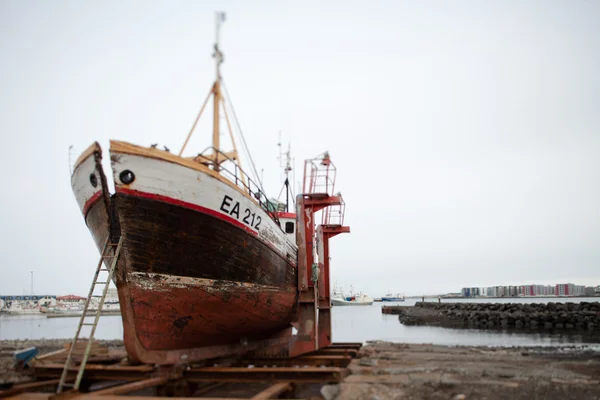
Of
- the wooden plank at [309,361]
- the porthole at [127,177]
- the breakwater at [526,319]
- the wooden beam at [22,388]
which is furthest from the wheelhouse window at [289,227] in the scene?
the breakwater at [526,319]

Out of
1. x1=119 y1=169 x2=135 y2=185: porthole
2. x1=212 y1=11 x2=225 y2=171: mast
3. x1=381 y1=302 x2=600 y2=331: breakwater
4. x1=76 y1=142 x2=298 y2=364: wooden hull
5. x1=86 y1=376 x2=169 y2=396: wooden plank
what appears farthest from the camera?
x1=381 y1=302 x2=600 y2=331: breakwater

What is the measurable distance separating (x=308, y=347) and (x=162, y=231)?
6.24 meters

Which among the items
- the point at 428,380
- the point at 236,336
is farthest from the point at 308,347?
the point at 428,380

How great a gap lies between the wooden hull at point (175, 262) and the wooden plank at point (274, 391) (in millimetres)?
2482

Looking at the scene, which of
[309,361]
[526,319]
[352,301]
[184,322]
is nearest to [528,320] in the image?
[526,319]

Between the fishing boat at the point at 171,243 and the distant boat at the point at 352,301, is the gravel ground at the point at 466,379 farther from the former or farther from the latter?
the distant boat at the point at 352,301

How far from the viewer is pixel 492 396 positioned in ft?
19.8

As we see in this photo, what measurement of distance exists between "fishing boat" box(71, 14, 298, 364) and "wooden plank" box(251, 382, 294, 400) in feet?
8.15

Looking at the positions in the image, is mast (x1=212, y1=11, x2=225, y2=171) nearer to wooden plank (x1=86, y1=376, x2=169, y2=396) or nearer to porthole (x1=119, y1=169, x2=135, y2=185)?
porthole (x1=119, y1=169, x2=135, y2=185)

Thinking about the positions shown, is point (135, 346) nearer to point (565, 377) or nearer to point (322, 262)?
point (565, 377)

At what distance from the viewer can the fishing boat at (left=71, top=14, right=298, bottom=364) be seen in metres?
7.85

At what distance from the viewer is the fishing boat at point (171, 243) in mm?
7852

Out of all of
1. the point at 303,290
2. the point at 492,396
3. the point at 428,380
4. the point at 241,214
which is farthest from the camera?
the point at 303,290

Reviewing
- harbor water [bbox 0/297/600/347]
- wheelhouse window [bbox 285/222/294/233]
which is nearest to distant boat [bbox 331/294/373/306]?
harbor water [bbox 0/297/600/347]
